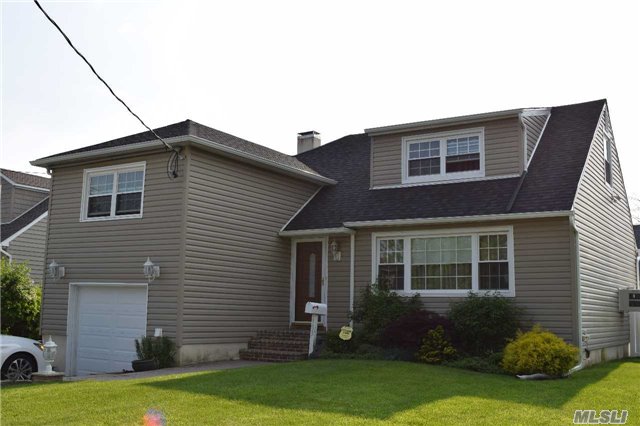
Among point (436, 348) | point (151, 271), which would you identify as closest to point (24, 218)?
point (151, 271)

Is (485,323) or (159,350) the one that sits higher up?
(485,323)

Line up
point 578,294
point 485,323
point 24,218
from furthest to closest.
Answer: point 24,218 < point 485,323 < point 578,294

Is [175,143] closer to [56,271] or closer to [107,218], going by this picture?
[107,218]

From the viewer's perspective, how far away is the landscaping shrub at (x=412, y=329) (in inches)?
531

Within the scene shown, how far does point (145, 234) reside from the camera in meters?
14.7

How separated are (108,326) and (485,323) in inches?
330

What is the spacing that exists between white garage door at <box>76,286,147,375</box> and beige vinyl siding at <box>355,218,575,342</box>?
805 centimetres

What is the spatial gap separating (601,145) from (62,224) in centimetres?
1348

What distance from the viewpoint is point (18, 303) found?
18266 mm

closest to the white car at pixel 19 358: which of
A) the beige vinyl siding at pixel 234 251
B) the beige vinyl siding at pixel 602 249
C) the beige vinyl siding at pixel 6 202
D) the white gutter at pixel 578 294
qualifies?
the beige vinyl siding at pixel 234 251

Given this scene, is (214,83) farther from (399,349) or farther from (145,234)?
(399,349)

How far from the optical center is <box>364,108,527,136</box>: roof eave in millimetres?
15289

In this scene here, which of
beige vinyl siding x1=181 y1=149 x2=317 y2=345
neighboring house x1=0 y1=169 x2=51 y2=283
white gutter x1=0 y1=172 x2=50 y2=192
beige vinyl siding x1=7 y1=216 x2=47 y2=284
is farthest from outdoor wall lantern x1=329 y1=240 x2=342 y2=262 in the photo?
white gutter x1=0 y1=172 x2=50 y2=192

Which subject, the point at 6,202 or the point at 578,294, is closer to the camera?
the point at 578,294
